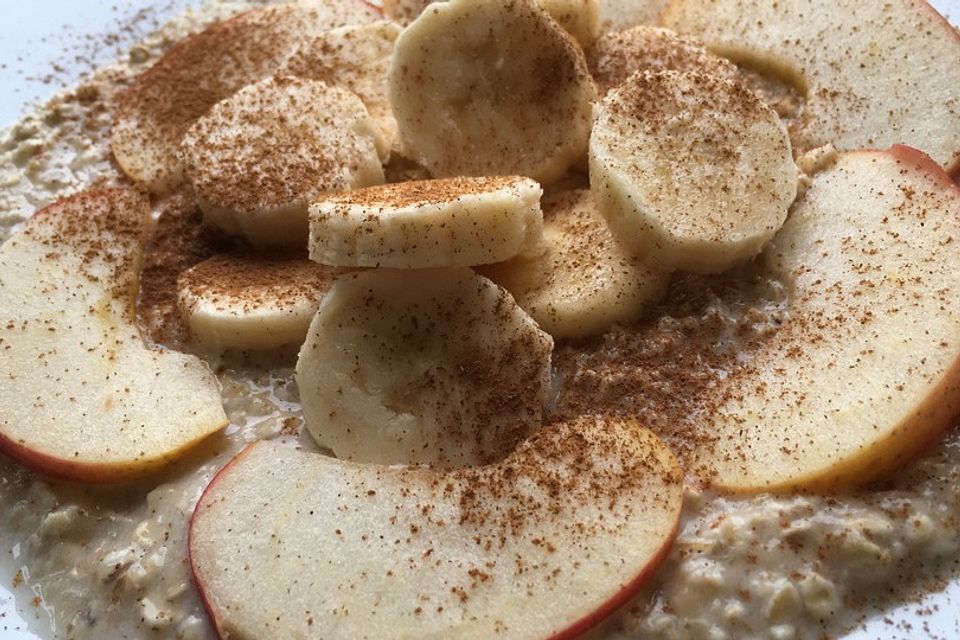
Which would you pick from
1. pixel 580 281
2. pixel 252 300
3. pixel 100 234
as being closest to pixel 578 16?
pixel 580 281

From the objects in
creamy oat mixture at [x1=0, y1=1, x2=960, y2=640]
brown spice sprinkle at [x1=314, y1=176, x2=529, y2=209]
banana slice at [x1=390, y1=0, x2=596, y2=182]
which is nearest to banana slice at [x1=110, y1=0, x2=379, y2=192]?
creamy oat mixture at [x1=0, y1=1, x2=960, y2=640]

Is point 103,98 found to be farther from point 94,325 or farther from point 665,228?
point 665,228

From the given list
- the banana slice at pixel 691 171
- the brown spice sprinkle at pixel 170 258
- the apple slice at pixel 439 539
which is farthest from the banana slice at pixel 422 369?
the brown spice sprinkle at pixel 170 258

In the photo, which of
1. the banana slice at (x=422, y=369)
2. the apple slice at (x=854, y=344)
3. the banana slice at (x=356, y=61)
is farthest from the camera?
the banana slice at (x=356, y=61)

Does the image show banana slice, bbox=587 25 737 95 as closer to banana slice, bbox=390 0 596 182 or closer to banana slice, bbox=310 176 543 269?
banana slice, bbox=390 0 596 182

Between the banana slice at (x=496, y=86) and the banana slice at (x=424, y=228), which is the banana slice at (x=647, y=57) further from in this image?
the banana slice at (x=424, y=228)

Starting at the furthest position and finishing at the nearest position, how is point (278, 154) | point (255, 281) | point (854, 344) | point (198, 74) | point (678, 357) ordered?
point (198, 74) < point (278, 154) < point (255, 281) < point (678, 357) < point (854, 344)

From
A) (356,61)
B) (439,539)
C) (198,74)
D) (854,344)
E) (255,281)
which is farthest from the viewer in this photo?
(198,74)

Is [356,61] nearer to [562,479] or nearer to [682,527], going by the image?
[562,479]
